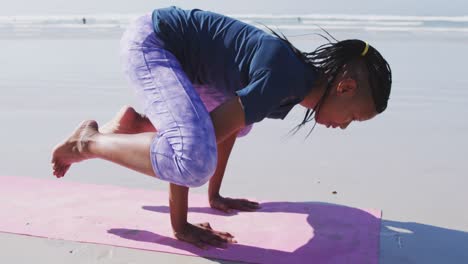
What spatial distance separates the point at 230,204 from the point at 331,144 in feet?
3.83

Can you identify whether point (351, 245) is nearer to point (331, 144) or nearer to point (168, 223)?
point (168, 223)

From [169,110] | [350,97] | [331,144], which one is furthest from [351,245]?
[331,144]

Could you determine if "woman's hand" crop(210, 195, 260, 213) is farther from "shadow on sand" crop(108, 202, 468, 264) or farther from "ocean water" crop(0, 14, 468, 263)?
"ocean water" crop(0, 14, 468, 263)

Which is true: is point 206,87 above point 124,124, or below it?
above

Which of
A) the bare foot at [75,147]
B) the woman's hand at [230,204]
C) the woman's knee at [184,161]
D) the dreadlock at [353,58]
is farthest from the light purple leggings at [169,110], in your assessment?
the woman's hand at [230,204]

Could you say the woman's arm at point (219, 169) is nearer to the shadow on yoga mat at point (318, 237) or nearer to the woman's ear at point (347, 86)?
the shadow on yoga mat at point (318, 237)

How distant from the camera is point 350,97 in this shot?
2049mm

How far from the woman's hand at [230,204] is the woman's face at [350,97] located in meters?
0.60

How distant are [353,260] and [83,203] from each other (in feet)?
3.78

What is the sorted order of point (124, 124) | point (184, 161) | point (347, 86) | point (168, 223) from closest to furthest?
point (184, 161)
point (347, 86)
point (168, 223)
point (124, 124)

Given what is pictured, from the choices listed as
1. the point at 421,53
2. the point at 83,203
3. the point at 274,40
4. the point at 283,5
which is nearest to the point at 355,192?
the point at 274,40

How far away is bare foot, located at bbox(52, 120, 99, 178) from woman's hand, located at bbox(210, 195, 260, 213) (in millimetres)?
603

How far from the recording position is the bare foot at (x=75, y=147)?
2162mm

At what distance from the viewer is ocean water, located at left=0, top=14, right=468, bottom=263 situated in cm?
263
